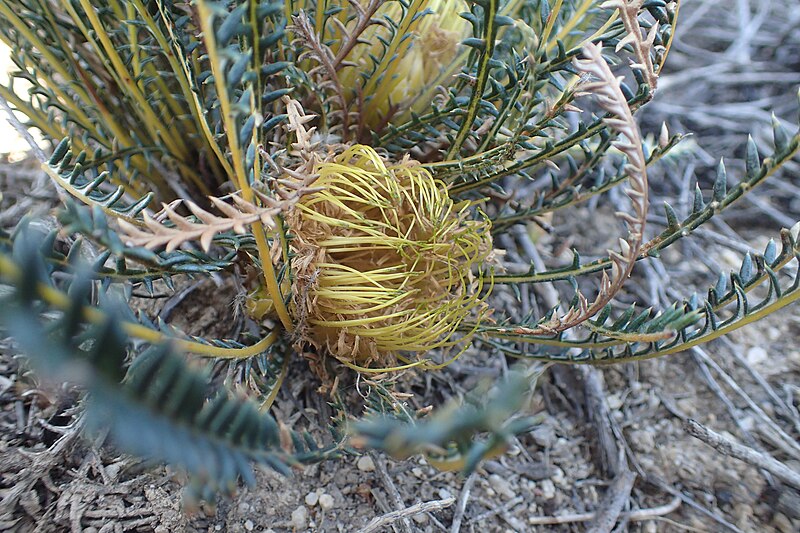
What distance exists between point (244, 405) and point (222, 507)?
15.3 inches

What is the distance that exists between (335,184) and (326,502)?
439 mm

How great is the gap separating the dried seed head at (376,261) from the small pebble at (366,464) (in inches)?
5.7

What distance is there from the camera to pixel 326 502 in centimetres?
79

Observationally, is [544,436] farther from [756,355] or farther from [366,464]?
[756,355]

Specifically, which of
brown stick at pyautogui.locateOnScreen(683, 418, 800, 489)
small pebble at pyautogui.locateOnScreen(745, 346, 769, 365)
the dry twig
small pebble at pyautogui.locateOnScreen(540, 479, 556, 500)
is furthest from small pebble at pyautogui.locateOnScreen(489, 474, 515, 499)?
small pebble at pyautogui.locateOnScreen(745, 346, 769, 365)

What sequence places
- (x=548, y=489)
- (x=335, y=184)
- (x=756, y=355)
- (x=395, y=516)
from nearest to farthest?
1. (x=395, y=516)
2. (x=335, y=184)
3. (x=548, y=489)
4. (x=756, y=355)

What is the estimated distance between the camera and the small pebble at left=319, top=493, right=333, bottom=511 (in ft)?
2.60

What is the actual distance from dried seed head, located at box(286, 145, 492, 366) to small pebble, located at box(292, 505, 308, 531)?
21 centimetres

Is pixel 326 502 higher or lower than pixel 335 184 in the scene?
lower

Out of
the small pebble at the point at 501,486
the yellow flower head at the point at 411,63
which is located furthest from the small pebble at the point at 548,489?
the yellow flower head at the point at 411,63

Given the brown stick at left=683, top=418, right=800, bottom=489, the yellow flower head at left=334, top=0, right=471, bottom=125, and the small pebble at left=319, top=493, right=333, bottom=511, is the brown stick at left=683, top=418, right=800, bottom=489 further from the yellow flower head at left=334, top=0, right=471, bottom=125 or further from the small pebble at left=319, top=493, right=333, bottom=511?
the yellow flower head at left=334, top=0, right=471, bottom=125

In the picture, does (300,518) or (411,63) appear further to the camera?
(411,63)

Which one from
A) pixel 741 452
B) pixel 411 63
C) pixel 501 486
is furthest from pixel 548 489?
pixel 411 63

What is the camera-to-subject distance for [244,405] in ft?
1.43
